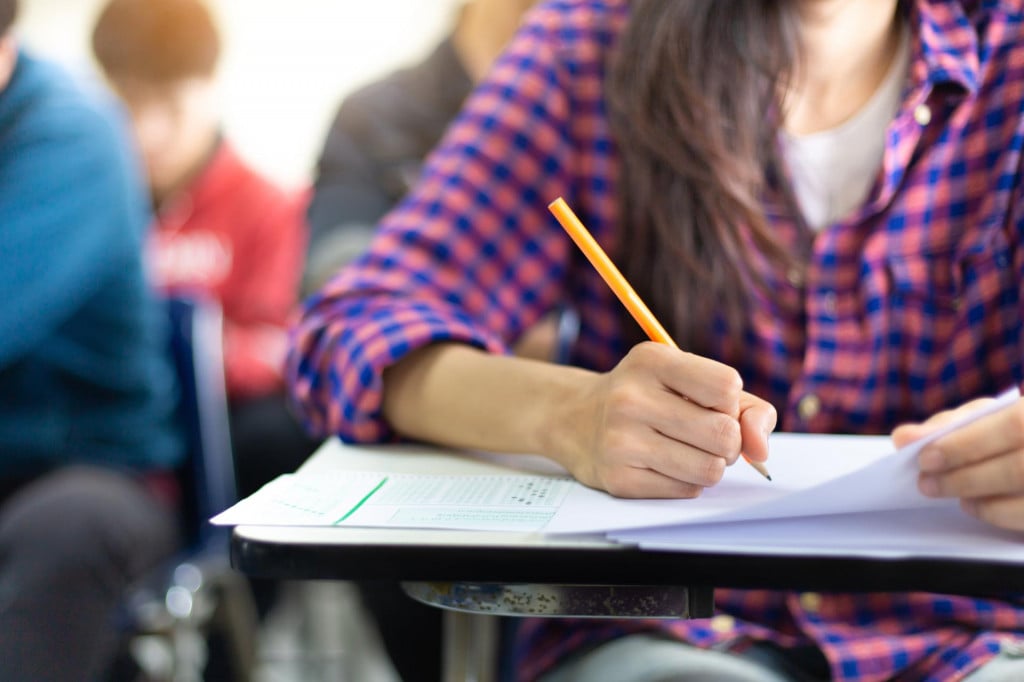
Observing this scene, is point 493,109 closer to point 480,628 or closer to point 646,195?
point 646,195

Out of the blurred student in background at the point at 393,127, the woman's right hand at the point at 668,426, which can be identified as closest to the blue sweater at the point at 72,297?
the blurred student in background at the point at 393,127

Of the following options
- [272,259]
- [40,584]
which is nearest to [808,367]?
[40,584]

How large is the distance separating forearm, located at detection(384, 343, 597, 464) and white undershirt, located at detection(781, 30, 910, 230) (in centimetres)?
25

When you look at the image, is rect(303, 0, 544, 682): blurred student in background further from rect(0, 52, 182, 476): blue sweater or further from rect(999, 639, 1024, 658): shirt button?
rect(999, 639, 1024, 658): shirt button

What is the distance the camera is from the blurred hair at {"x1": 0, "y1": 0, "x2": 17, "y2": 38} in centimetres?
97

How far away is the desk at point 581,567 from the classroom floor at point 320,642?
5.02ft

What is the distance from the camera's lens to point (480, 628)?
0.75m

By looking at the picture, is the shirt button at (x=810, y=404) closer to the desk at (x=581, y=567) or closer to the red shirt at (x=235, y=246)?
the desk at (x=581, y=567)

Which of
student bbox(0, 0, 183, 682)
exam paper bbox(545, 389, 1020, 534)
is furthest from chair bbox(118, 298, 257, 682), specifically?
exam paper bbox(545, 389, 1020, 534)

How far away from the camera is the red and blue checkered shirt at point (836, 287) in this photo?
2.48ft

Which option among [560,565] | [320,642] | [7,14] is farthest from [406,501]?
[320,642]

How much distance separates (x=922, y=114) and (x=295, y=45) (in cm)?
266

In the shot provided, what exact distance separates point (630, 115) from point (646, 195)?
0.21ft

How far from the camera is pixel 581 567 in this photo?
0.51 m
